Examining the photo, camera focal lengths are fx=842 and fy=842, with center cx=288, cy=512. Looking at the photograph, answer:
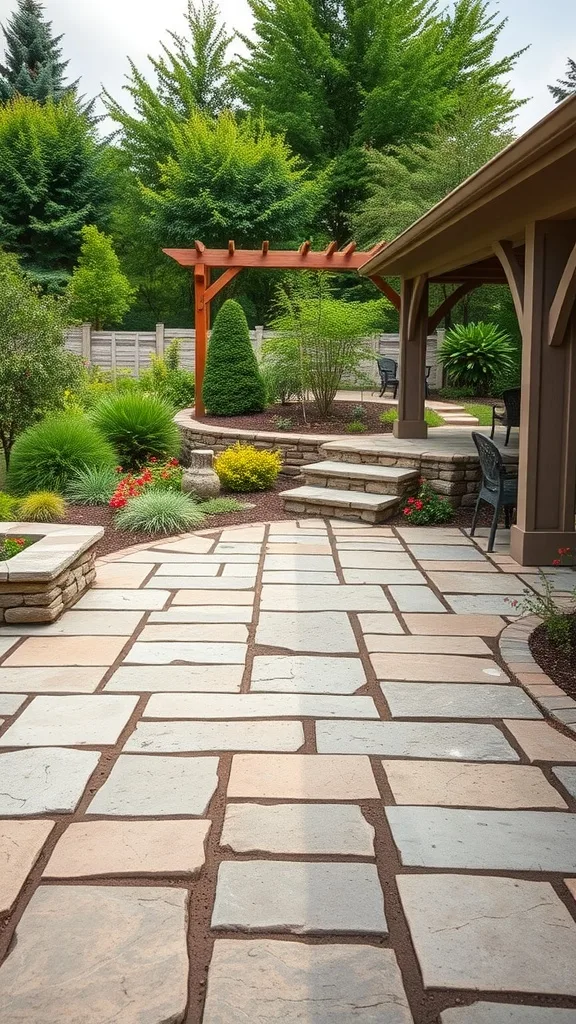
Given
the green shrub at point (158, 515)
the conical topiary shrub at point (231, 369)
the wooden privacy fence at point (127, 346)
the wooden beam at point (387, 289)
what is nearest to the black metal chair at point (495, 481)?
the green shrub at point (158, 515)

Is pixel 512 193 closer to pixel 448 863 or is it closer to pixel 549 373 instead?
pixel 549 373

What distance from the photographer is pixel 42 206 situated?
23859 mm

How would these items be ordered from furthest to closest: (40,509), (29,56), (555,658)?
(29,56) → (40,509) → (555,658)

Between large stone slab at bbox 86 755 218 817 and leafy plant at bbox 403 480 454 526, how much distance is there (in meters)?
4.58

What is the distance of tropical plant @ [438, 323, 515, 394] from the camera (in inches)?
557

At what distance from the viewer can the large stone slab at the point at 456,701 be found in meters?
3.18

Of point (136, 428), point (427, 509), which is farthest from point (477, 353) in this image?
point (427, 509)

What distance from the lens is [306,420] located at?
10742 mm

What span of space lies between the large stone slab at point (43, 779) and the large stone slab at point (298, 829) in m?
0.51

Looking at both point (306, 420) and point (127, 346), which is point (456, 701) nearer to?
point (306, 420)

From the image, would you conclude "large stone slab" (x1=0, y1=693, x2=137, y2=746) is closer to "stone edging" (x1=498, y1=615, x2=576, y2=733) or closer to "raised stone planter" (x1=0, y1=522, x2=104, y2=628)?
"raised stone planter" (x1=0, y1=522, x2=104, y2=628)

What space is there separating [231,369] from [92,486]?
387cm

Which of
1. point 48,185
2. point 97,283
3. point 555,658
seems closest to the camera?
point 555,658

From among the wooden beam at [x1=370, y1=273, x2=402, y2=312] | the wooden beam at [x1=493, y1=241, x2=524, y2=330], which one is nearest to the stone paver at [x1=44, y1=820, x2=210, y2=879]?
the wooden beam at [x1=493, y1=241, x2=524, y2=330]
